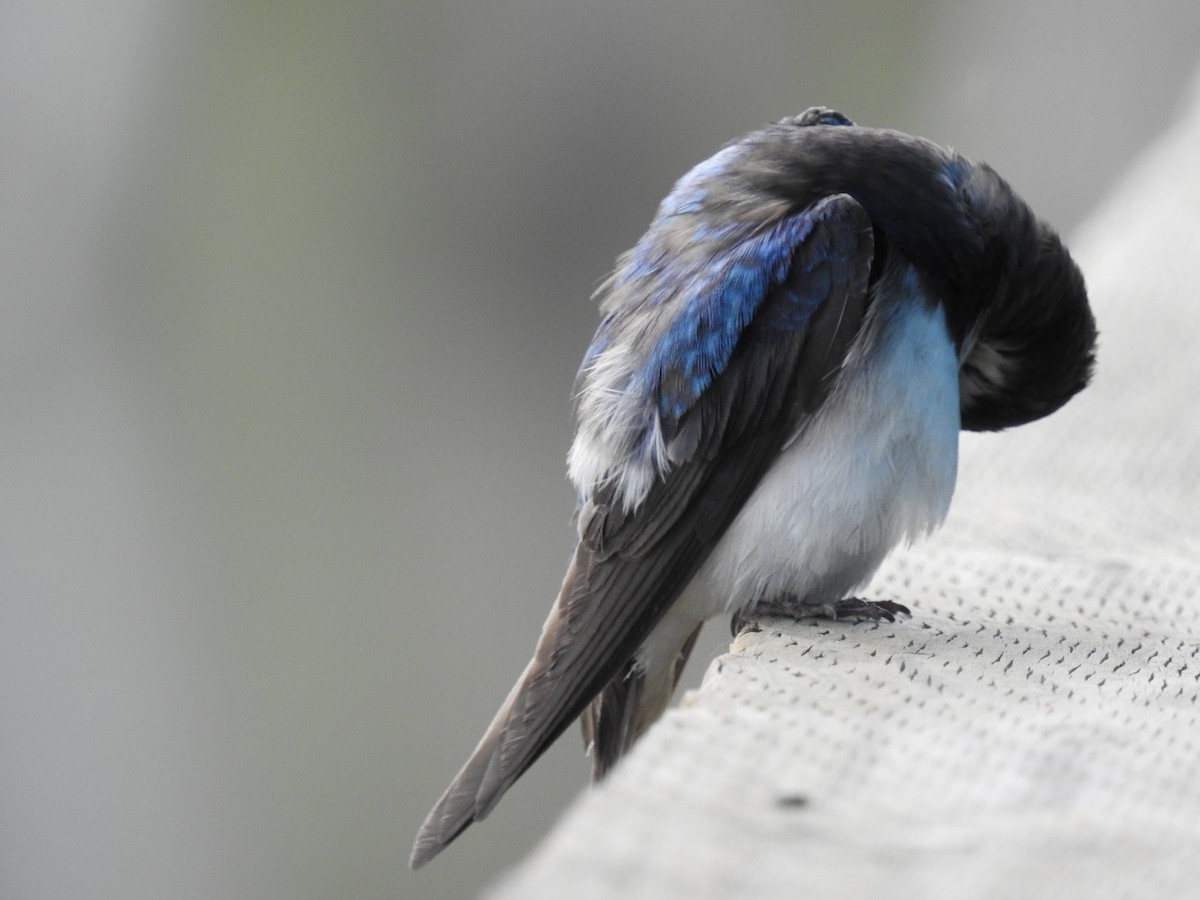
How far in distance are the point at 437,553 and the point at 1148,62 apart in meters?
3.34

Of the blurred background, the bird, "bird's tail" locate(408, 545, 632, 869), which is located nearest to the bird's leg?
the bird

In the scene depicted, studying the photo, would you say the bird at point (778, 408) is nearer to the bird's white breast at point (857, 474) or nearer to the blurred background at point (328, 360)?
the bird's white breast at point (857, 474)

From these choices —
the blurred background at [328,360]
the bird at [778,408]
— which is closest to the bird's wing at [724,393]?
the bird at [778,408]

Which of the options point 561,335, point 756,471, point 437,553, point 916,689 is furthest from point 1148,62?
point 916,689

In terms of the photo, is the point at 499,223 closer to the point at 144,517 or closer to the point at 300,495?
the point at 300,495

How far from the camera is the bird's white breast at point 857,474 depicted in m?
1.70

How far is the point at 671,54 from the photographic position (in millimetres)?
6383

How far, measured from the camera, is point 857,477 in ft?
5.58

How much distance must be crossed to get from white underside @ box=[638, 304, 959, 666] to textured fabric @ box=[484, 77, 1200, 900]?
3.5 inches

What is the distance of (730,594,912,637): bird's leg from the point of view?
1.67 meters

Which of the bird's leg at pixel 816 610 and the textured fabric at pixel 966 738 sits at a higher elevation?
the textured fabric at pixel 966 738

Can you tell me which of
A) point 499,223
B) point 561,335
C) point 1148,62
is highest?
point 1148,62

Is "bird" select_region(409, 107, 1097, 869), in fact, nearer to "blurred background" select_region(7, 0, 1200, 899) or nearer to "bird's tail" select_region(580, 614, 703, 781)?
"bird's tail" select_region(580, 614, 703, 781)

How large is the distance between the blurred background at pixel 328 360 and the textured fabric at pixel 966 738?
383 cm
